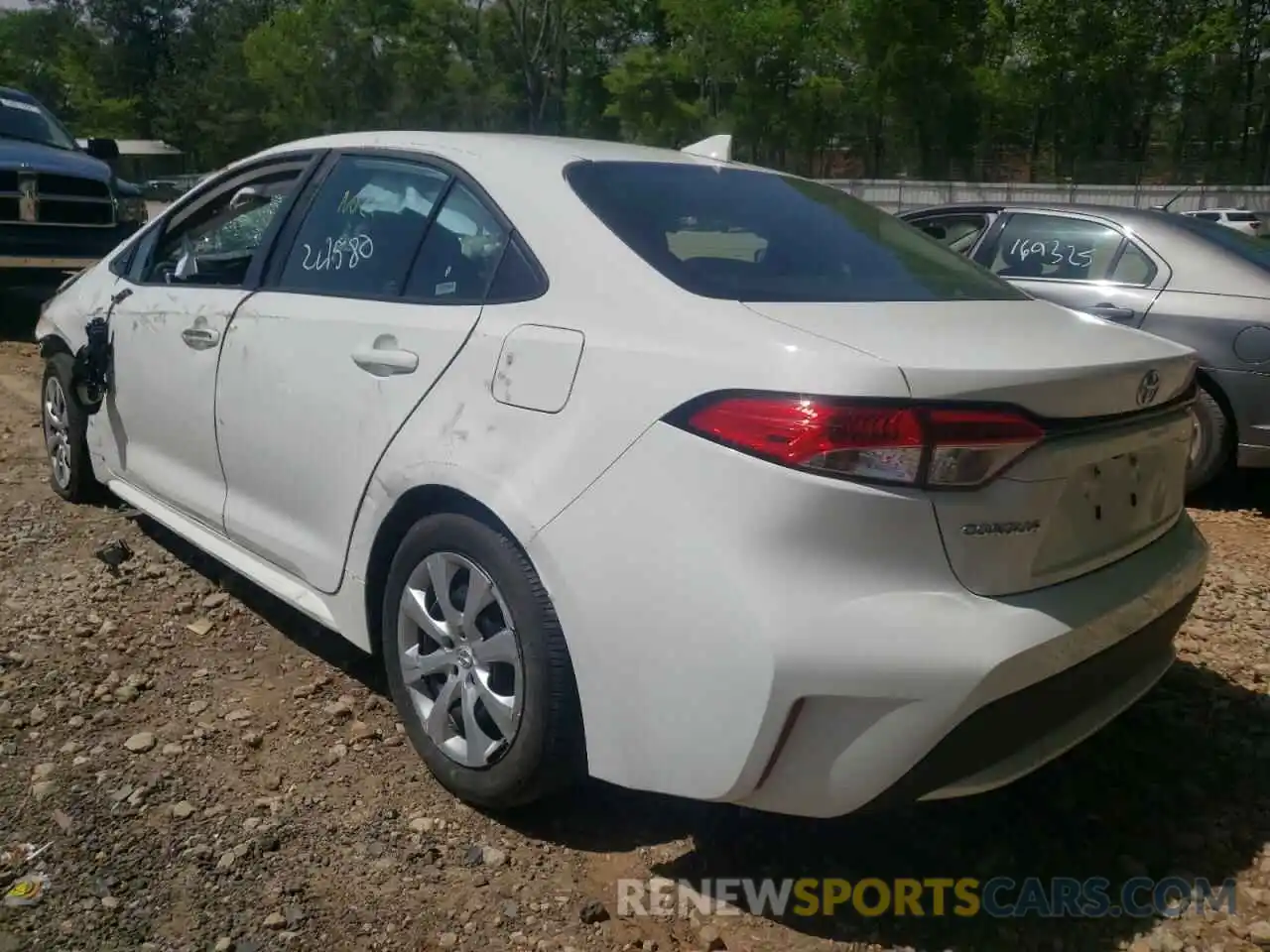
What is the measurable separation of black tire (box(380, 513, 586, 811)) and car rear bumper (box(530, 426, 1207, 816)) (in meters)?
0.11

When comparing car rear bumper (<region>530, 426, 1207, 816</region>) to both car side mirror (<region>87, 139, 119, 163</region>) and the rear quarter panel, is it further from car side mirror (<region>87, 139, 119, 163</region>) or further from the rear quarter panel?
car side mirror (<region>87, 139, 119, 163</region>)

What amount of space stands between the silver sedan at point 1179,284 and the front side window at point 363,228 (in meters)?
2.93

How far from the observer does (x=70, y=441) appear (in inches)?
184

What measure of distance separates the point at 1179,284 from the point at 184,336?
4393 mm

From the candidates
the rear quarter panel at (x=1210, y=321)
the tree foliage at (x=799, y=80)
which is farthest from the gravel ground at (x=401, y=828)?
the tree foliage at (x=799, y=80)

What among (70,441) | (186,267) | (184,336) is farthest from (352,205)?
(70,441)

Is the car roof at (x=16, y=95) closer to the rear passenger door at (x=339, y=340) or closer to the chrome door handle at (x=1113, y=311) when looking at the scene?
the rear passenger door at (x=339, y=340)

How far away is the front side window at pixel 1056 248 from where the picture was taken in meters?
5.82

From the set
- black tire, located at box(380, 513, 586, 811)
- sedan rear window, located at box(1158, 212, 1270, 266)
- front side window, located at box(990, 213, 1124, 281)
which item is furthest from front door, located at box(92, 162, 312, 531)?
sedan rear window, located at box(1158, 212, 1270, 266)

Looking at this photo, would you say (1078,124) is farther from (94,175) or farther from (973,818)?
(973,818)

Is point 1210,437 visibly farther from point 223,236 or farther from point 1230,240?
point 223,236

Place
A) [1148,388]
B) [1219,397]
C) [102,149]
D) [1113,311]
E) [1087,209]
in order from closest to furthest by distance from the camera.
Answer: [1148,388]
[1219,397]
[1113,311]
[1087,209]
[102,149]

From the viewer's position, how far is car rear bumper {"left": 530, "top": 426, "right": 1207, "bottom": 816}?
208 centimetres

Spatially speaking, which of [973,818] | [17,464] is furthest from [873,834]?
[17,464]
